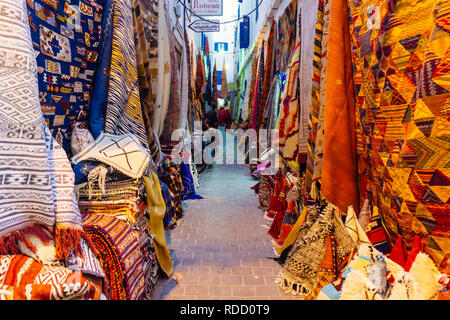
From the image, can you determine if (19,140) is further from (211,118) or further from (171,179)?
(211,118)

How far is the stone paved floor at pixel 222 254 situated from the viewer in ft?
6.06

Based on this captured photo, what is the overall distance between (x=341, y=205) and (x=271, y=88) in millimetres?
2396

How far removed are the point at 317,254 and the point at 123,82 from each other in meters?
1.79

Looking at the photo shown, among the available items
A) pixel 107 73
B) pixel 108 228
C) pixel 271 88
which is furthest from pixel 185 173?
pixel 108 228

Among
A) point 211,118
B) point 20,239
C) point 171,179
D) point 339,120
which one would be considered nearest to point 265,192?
point 171,179

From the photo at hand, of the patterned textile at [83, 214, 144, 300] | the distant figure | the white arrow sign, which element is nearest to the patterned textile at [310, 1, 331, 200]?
the patterned textile at [83, 214, 144, 300]

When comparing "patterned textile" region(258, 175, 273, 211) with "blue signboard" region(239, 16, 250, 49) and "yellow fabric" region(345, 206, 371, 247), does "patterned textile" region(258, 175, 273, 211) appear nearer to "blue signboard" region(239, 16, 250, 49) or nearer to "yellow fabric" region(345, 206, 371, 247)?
"yellow fabric" region(345, 206, 371, 247)

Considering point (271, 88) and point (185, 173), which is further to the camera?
point (185, 173)

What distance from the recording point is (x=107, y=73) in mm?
1907

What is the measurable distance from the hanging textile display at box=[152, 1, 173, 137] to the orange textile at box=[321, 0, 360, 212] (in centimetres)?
170

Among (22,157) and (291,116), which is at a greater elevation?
(291,116)

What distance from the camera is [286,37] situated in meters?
3.16
